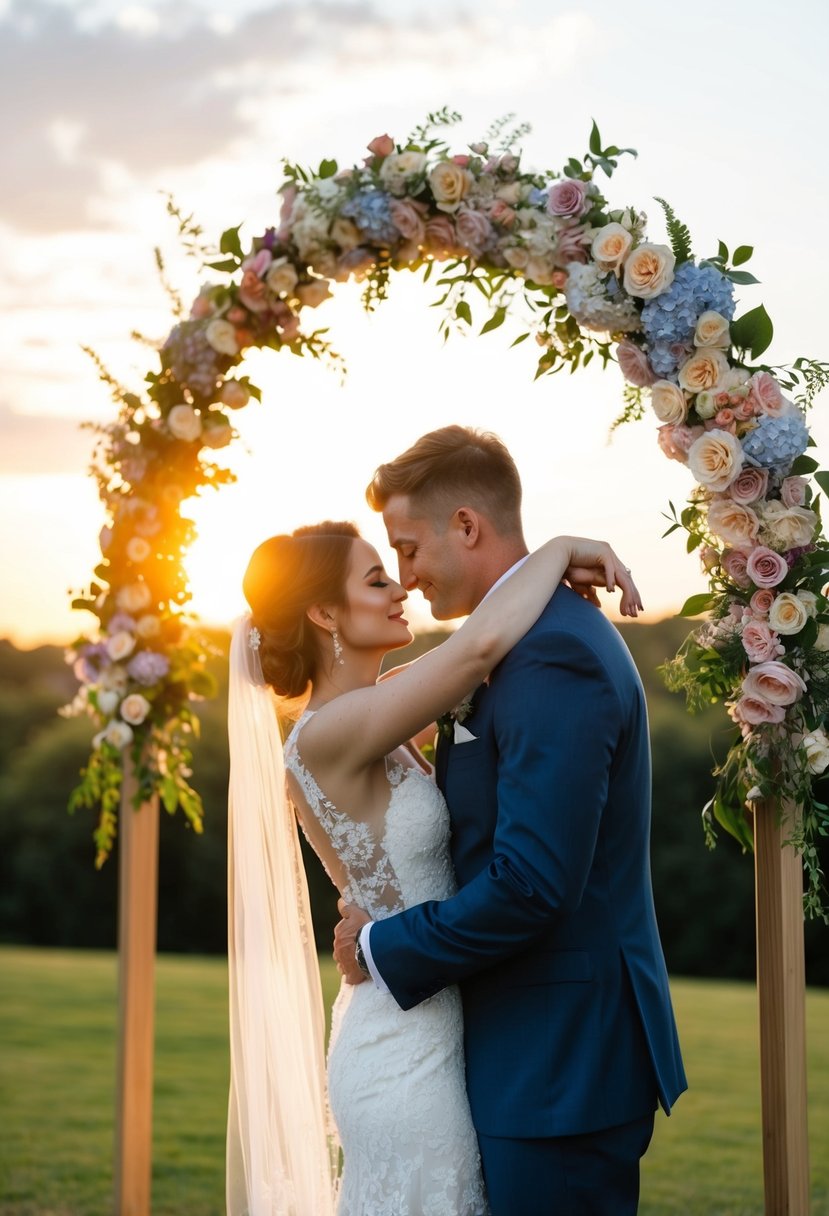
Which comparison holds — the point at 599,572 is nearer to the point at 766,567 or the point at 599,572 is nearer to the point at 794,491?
the point at 766,567

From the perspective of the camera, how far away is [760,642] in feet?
12.4

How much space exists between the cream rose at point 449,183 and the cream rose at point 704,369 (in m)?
0.88

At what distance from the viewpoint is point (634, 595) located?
3480 mm

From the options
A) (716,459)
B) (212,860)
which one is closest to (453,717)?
(716,459)

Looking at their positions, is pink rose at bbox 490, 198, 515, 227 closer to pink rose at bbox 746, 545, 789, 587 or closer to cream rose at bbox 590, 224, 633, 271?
cream rose at bbox 590, 224, 633, 271

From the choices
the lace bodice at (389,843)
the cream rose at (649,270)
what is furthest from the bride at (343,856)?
the cream rose at (649,270)

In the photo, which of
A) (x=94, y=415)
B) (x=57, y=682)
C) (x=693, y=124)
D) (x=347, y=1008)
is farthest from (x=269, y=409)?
(x=57, y=682)

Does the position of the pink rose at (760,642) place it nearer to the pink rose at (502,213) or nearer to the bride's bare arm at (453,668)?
the bride's bare arm at (453,668)

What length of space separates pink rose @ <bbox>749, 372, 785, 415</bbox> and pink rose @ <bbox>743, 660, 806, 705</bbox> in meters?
0.75

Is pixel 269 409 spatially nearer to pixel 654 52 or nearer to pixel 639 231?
pixel 639 231

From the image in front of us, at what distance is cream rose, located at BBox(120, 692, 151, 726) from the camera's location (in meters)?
4.57

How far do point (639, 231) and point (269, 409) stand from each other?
4.48ft

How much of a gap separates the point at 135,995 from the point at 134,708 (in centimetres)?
105

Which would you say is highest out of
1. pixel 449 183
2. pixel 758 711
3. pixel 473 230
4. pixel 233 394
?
pixel 449 183
